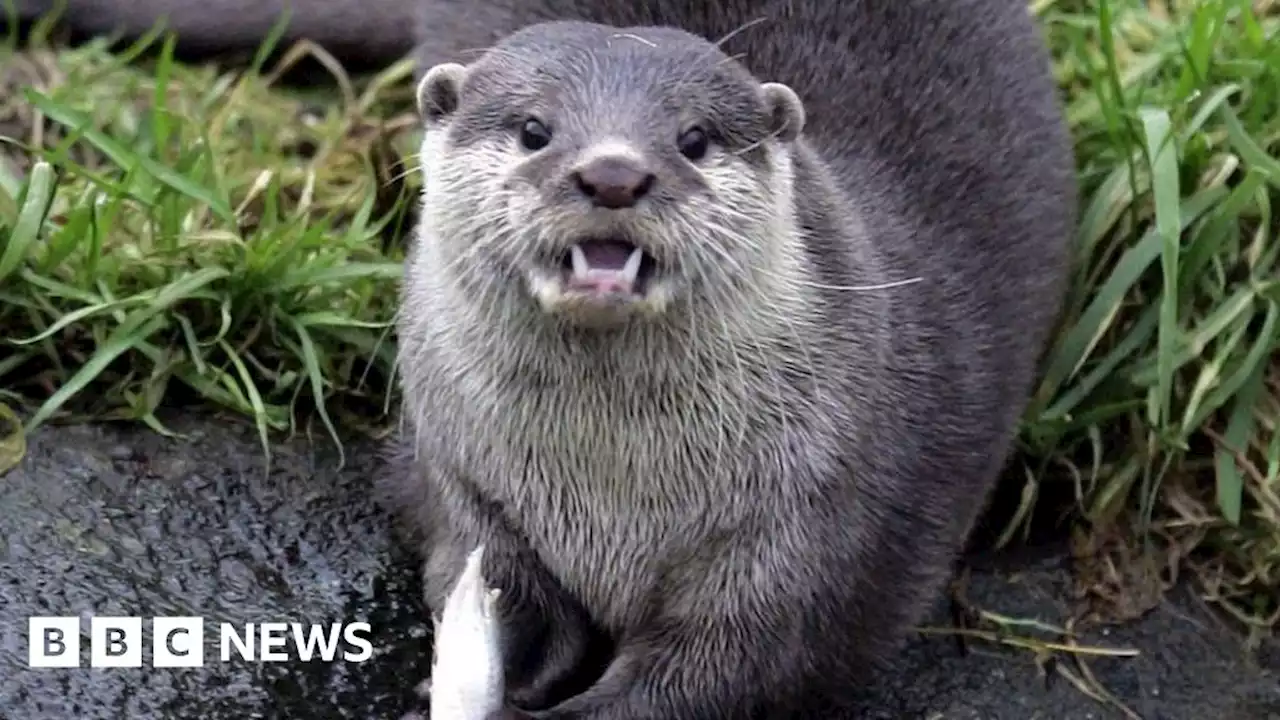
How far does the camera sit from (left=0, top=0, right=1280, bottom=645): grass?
2461 mm

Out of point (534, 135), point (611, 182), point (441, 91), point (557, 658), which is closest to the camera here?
point (611, 182)

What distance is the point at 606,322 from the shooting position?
190 cm

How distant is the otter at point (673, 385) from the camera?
1889 millimetres

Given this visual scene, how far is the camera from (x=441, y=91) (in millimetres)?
2047

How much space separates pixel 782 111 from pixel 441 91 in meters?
0.31

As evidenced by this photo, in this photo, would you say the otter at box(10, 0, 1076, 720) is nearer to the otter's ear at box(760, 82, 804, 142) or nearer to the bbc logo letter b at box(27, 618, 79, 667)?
the otter's ear at box(760, 82, 804, 142)

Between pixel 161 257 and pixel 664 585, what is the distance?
31.7 inches

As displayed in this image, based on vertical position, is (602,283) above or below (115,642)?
above

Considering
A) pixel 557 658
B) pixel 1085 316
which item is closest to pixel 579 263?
pixel 557 658

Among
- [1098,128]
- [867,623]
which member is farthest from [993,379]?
[1098,128]

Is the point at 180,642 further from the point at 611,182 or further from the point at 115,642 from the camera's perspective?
the point at 611,182

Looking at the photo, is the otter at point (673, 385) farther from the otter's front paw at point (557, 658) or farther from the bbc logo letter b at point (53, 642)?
the bbc logo letter b at point (53, 642)

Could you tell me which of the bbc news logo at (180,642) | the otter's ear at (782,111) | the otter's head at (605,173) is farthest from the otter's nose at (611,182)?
the bbc news logo at (180,642)

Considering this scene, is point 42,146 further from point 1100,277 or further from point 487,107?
point 1100,277
